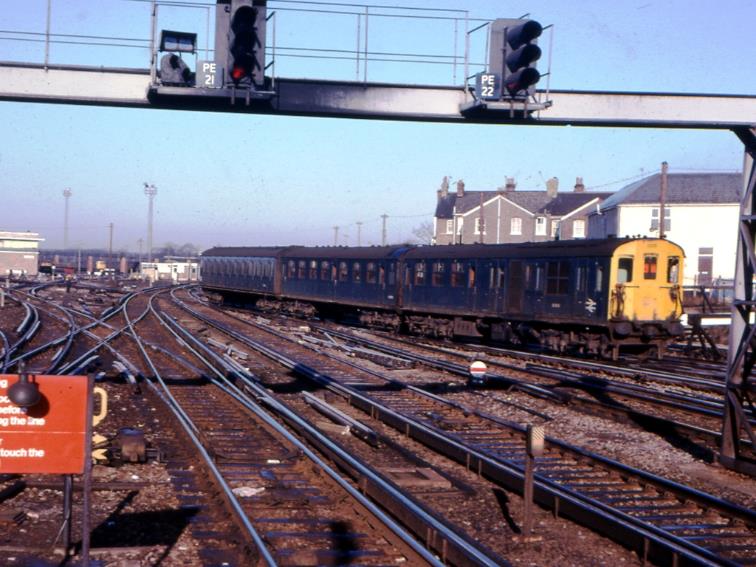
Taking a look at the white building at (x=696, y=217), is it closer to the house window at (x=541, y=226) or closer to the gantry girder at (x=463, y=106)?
the house window at (x=541, y=226)

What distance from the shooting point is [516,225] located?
236ft

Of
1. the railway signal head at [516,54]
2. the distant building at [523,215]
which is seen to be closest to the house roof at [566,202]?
the distant building at [523,215]

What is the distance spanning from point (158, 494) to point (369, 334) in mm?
21160

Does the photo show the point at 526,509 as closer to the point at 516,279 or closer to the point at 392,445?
the point at 392,445

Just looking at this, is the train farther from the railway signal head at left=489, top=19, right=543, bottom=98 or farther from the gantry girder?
the railway signal head at left=489, top=19, right=543, bottom=98

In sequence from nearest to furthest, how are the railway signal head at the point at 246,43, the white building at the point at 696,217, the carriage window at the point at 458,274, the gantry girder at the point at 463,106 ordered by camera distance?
the railway signal head at the point at 246,43, the gantry girder at the point at 463,106, the carriage window at the point at 458,274, the white building at the point at 696,217

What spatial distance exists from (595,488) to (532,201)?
67.8 metres

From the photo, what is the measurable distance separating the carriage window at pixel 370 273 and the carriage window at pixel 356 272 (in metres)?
0.54

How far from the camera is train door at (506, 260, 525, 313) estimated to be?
918 inches

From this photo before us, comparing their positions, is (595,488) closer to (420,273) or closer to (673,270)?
(673,270)

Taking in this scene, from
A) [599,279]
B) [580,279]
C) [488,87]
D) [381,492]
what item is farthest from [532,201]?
[381,492]

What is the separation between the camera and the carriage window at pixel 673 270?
71.1 ft

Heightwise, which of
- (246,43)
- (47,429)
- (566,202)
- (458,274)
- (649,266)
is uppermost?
(566,202)

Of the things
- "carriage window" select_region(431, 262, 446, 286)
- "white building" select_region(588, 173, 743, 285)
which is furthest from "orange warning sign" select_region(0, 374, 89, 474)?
"white building" select_region(588, 173, 743, 285)
